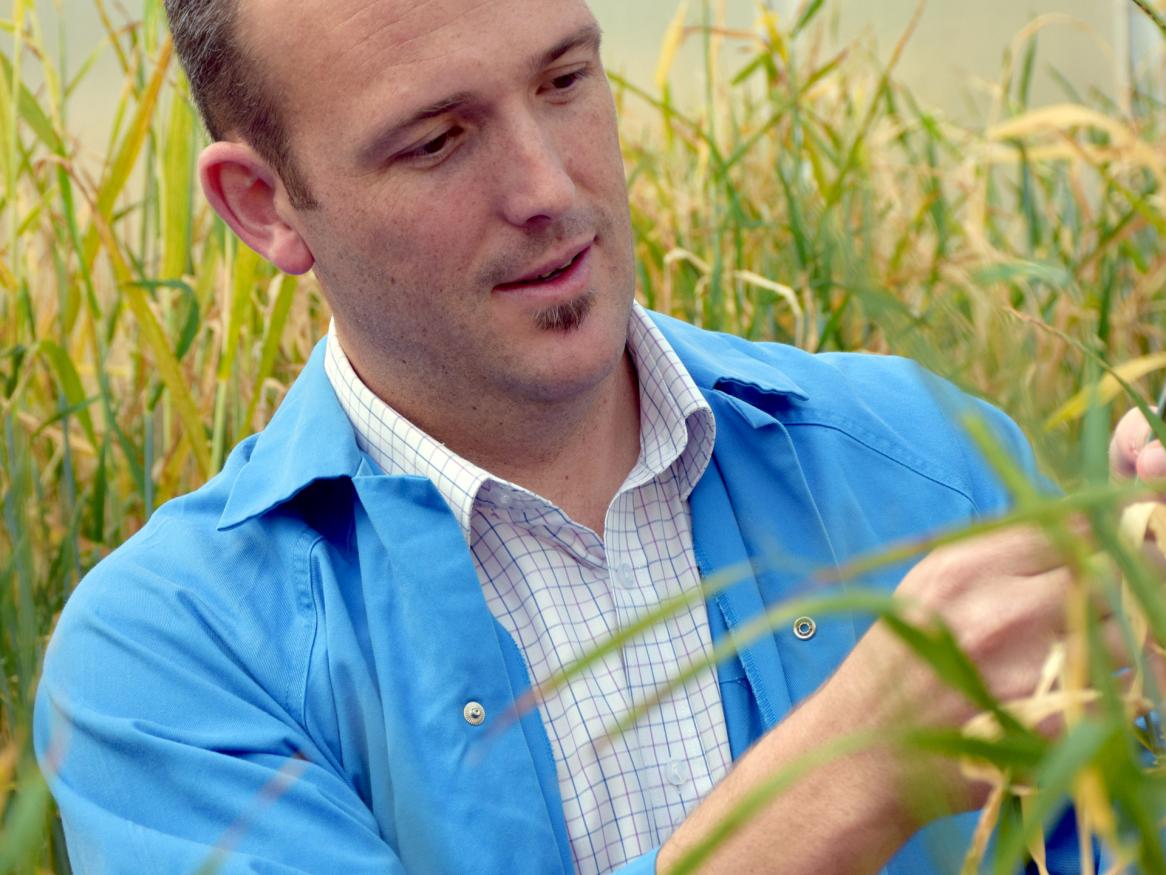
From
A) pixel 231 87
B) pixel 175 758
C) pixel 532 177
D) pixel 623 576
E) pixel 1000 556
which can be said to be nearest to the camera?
pixel 1000 556

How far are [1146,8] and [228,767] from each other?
854 millimetres

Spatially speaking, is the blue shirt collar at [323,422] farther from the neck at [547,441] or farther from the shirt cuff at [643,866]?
the shirt cuff at [643,866]

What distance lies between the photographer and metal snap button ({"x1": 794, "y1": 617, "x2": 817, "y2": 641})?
4.10ft

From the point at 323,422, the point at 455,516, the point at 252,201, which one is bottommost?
the point at 455,516

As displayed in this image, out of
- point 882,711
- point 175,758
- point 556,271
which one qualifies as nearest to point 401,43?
point 556,271

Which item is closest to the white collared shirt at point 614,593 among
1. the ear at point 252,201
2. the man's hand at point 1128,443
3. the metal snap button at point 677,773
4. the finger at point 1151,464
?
the metal snap button at point 677,773

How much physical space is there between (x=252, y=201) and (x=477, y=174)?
331 millimetres

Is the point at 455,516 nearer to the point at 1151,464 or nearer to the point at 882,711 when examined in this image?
the point at 1151,464

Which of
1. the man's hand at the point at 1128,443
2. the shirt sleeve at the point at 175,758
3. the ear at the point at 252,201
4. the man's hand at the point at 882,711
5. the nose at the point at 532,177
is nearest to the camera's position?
the man's hand at the point at 882,711

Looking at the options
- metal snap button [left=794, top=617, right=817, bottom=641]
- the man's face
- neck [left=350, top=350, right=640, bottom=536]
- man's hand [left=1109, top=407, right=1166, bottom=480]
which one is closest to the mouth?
the man's face

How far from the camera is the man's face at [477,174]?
49.2 inches

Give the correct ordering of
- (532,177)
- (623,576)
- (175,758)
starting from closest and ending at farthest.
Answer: (175,758) → (532,177) → (623,576)

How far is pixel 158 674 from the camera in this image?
3.89ft

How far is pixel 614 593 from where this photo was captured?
52.2 inches
